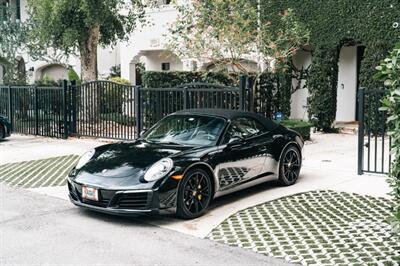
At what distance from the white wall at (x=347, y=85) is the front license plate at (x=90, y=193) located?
1313 cm

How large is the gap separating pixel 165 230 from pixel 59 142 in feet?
29.8

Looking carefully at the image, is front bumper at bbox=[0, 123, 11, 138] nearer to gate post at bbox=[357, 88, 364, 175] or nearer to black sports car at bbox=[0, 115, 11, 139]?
black sports car at bbox=[0, 115, 11, 139]

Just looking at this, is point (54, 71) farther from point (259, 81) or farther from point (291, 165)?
point (291, 165)

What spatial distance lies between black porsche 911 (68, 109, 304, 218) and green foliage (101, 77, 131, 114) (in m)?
5.98

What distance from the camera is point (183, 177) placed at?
21.6 ft

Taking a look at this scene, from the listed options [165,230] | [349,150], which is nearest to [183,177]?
→ [165,230]

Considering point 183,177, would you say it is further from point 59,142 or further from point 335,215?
point 59,142

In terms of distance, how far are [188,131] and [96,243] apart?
252 centimetres

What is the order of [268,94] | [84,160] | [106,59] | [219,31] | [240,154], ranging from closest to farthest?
[84,160]
[240,154]
[268,94]
[219,31]
[106,59]

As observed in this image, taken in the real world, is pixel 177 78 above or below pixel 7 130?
above

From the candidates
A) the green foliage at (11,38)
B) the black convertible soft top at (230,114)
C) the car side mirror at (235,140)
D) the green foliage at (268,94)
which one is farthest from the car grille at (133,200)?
the green foliage at (11,38)

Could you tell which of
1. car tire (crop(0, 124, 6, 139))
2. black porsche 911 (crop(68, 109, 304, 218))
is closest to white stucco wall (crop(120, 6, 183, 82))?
car tire (crop(0, 124, 6, 139))

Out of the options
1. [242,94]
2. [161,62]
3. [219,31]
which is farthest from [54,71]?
[242,94]

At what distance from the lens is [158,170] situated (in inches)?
257
